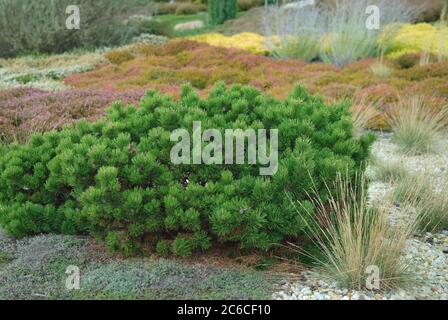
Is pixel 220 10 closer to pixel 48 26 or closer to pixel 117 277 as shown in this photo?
pixel 48 26

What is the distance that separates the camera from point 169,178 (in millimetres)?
3711

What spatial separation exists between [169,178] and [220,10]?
16612 millimetres

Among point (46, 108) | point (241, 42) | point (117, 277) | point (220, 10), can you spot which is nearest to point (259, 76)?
point (241, 42)

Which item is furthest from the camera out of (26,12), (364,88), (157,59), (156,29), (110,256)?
(156,29)

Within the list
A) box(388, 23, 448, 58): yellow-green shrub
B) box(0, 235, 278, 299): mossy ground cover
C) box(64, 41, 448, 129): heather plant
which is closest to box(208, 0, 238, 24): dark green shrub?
box(64, 41, 448, 129): heather plant

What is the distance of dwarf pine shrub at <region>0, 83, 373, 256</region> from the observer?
11.8 ft

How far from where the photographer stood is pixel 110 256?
3.81 meters

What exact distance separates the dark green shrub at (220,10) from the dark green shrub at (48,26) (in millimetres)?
5253

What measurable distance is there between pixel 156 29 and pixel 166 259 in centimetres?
1498

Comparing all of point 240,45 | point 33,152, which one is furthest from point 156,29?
point 33,152

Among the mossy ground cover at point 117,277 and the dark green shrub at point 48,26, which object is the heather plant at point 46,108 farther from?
the dark green shrub at point 48,26

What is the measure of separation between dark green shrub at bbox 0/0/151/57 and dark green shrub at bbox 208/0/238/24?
5253mm
